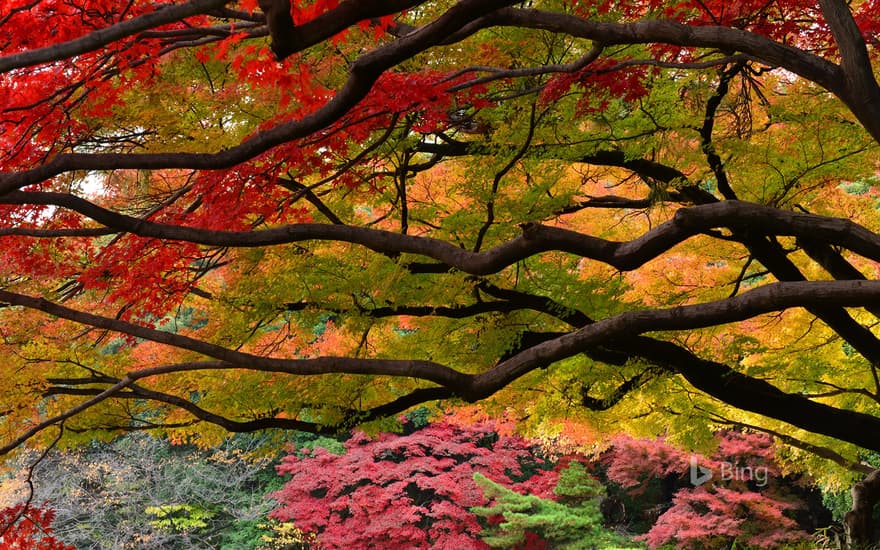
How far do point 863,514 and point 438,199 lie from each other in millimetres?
5479

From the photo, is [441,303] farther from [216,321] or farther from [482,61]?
[216,321]

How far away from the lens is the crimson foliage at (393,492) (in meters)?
16.1

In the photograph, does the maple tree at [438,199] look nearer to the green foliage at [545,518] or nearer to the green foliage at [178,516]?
the green foliage at [545,518]

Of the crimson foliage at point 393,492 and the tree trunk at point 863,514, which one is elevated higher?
the crimson foliage at point 393,492

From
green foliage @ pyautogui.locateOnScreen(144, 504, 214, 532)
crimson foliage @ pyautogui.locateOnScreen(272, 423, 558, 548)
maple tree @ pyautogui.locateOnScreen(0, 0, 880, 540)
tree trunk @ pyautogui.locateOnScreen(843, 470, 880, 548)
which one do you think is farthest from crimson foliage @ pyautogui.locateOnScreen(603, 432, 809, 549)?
green foliage @ pyautogui.locateOnScreen(144, 504, 214, 532)

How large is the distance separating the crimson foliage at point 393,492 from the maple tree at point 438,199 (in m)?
7.44

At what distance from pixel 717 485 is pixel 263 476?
1020 cm

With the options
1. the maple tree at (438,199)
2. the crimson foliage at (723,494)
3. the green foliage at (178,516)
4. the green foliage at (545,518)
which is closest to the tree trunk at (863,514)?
the maple tree at (438,199)

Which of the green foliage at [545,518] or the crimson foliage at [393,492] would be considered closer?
the crimson foliage at [393,492]

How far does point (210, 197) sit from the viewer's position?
220 inches

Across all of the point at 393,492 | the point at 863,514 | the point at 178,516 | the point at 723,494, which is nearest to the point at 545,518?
the point at 393,492

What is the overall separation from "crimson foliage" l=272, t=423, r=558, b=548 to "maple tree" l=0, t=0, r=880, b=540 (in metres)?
7.44

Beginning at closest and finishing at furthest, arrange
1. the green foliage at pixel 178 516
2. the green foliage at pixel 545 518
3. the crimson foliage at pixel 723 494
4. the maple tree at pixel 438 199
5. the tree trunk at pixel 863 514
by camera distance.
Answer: the maple tree at pixel 438 199
the tree trunk at pixel 863 514
the crimson foliage at pixel 723 494
the green foliage at pixel 545 518
the green foliage at pixel 178 516

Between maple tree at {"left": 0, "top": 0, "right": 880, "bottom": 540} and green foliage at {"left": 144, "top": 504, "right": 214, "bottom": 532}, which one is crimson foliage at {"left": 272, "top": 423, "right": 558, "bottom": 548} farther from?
maple tree at {"left": 0, "top": 0, "right": 880, "bottom": 540}
